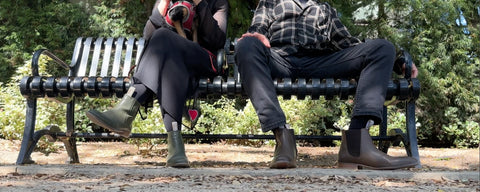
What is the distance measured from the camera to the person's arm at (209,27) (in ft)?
9.02

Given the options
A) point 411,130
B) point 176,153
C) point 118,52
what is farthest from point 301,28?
point 118,52

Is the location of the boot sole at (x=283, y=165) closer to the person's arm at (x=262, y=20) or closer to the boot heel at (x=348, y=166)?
the boot heel at (x=348, y=166)

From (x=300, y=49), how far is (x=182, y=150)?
0.96 meters

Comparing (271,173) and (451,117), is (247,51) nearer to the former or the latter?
(271,173)

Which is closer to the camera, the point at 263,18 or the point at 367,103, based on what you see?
the point at 367,103

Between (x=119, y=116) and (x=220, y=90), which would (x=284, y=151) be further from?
(x=119, y=116)

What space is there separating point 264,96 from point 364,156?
1.84 ft

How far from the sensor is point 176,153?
2.32 metres

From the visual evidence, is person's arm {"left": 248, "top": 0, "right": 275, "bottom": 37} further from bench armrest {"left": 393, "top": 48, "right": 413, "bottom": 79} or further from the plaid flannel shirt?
bench armrest {"left": 393, "top": 48, "right": 413, "bottom": 79}

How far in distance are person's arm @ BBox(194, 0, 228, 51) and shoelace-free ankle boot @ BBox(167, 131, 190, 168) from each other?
0.68 meters

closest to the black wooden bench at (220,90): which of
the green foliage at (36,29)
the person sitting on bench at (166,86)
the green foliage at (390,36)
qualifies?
the person sitting on bench at (166,86)

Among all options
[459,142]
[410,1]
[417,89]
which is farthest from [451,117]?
[417,89]

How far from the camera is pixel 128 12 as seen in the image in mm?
6672

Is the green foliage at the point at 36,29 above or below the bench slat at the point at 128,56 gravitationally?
above
